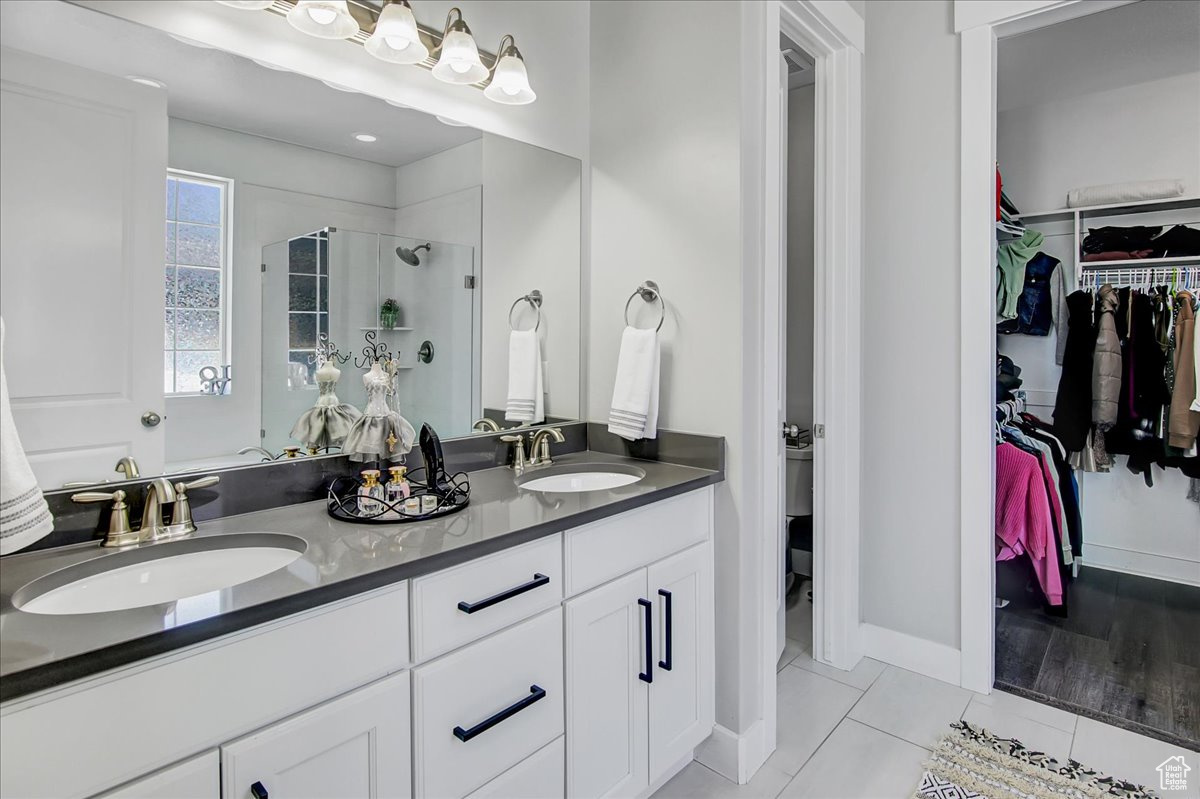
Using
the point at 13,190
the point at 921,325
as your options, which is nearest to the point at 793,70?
the point at 921,325

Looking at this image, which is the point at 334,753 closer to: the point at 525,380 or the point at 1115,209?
the point at 525,380

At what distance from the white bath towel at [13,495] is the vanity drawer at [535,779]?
857 millimetres

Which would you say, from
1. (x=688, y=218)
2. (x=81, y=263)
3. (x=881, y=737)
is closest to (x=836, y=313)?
(x=688, y=218)

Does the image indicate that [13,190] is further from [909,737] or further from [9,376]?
[909,737]

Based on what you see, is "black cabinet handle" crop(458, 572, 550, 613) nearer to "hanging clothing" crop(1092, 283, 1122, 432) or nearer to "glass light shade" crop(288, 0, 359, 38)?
"glass light shade" crop(288, 0, 359, 38)

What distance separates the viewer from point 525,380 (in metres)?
2.07

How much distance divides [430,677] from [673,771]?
39.8 inches

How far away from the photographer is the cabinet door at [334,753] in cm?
91

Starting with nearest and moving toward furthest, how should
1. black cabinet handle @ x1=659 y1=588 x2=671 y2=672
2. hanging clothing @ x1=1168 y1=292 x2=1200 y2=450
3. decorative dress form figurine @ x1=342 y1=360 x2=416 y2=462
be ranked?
decorative dress form figurine @ x1=342 y1=360 x2=416 y2=462, black cabinet handle @ x1=659 y1=588 x2=671 y2=672, hanging clothing @ x1=1168 y1=292 x2=1200 y2=450

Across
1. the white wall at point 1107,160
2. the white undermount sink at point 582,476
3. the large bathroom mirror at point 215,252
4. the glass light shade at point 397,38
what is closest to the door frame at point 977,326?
the white wall at point 1107,160

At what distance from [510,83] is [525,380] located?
2.88ft

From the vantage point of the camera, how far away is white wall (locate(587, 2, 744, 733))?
1.80 meters

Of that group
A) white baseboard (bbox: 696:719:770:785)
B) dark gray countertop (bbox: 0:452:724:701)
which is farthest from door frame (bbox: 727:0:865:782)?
dark gray countertop (bbox: 0:452:724:701)

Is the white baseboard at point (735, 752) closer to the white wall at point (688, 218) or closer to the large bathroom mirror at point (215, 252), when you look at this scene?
the white wall at point (688, 218)
